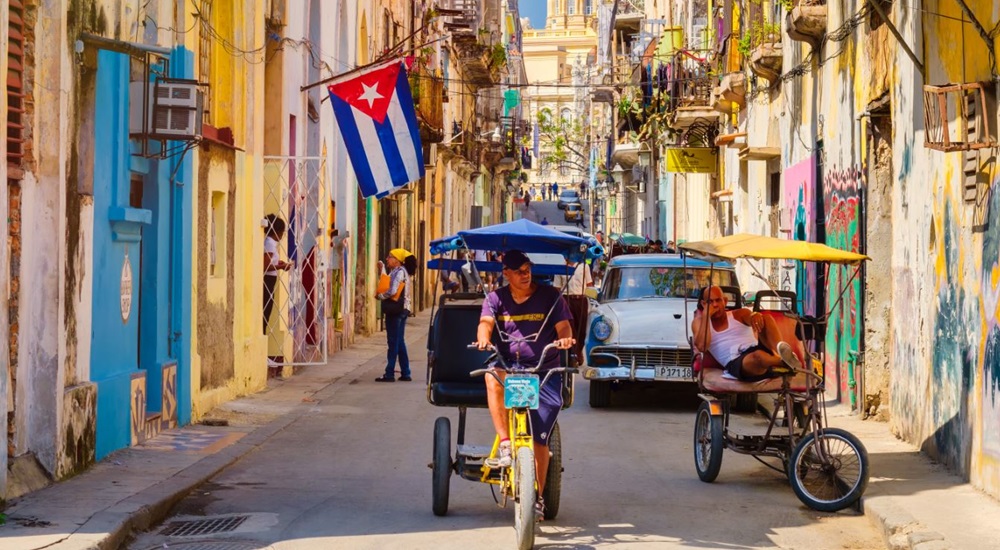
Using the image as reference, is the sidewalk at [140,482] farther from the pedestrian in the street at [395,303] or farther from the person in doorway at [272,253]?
the pedestrian in the street at [395,303]

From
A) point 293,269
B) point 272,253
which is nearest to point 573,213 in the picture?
point 293,269

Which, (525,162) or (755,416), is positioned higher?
(525,162)

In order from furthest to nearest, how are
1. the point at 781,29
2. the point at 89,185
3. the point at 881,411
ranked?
the point at 781,29, the point at 881,411, the point at 89,185

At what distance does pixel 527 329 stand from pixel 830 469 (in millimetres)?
2418

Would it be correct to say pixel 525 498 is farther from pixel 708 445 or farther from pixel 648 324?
pixel 648 324

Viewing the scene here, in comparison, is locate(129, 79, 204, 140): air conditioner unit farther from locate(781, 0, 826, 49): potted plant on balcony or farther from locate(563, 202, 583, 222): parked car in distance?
locate(563, 202, 583, 222): parked car in distance

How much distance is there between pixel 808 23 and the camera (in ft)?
57.7

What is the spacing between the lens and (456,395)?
31.9 ft

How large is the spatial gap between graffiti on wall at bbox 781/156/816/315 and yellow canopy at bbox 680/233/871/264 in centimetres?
766

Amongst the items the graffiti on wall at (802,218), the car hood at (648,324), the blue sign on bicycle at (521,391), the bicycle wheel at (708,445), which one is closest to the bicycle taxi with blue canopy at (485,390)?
the blue sign on bicycle at (521,391)

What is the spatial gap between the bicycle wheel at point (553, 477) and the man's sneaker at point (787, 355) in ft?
6.91

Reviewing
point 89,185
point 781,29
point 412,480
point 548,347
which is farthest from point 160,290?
point 781,29

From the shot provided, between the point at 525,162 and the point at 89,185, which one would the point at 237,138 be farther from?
the point at 525,162

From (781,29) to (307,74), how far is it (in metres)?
7.09
